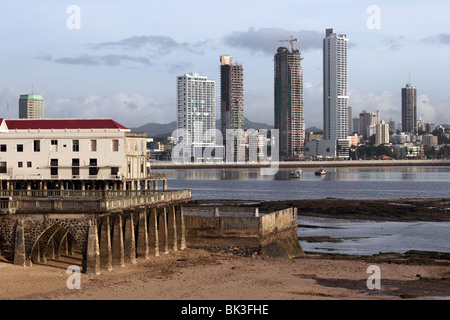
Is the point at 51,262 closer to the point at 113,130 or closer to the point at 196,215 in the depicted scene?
the point at 196,215

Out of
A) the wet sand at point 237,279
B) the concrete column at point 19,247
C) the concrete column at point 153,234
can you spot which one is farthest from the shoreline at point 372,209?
the concrete column at point 19,247

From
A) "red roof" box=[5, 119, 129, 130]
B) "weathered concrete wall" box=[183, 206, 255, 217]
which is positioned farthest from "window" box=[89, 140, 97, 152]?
"weathered concrete wall" box=[183, 206, 255, 217]

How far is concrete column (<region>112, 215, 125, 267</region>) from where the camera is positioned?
44.3m

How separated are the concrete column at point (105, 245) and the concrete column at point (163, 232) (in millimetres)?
9861

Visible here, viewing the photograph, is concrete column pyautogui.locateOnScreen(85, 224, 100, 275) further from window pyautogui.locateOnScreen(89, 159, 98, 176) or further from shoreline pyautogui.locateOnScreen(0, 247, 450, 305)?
window pyautogui.locateOnScreen(89, 159, 98, 176)

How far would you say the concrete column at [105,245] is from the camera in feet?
140

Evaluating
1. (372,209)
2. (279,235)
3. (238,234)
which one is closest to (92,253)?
(238,234)

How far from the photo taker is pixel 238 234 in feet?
177

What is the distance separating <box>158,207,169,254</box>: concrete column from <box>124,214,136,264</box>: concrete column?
20.4 feet

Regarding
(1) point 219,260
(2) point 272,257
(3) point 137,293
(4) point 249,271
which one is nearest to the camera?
(3) point 137,293

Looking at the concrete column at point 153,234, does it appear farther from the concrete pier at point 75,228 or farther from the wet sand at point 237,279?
the concrete pier at point 75,228
